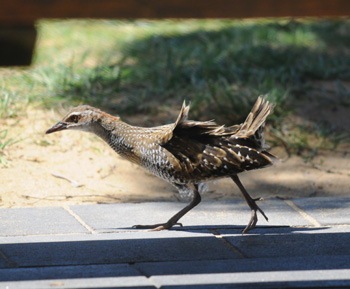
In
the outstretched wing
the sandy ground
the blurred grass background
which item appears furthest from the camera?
the blurred grass background

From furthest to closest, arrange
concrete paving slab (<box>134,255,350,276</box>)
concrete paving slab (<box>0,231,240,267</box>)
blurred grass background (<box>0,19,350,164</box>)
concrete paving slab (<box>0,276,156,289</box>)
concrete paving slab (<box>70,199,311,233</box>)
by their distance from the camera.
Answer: blurred grass background (<box>0,19,350,164</box>), concrete paving slab (<box>70,199,311,233</box>), concrete paving slab (<box>0,231,240,267</box>), concrete paving slab (<box>134,255,350,276</box>), concrete paving slab (<box>0,276,156,289</box>)

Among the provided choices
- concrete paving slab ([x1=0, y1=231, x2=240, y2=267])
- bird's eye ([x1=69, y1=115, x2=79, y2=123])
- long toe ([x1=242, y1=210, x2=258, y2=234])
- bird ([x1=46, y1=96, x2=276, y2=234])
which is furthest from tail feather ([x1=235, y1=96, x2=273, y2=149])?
bird's eye ([x1=69, y1=115, x2=79, y2=123])

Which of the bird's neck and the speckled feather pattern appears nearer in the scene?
the speckled feather pattern

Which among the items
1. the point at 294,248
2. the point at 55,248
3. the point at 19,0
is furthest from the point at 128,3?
the point at 294,248

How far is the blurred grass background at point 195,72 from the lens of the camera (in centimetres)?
684

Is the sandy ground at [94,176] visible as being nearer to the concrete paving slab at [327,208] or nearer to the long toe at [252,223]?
Answer: the concrete paving slab at [327,208]

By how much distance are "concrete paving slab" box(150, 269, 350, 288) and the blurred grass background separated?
2.94 metres

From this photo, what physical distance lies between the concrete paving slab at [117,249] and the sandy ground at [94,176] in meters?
1.06

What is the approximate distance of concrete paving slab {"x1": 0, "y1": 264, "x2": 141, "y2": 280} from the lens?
3.49 m

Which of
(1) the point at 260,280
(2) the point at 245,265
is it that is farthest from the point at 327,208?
(1) the point at 260,280

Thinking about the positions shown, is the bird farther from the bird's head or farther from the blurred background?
the blurred background

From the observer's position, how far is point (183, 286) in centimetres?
340

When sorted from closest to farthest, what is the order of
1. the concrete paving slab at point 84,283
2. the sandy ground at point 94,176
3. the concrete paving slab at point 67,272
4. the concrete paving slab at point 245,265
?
the concrete paving slab at point 84,283 < the concrete paving slab at point 67,272 < the concrete paving slab at point 245,265 < the sandy ground at point 94,176

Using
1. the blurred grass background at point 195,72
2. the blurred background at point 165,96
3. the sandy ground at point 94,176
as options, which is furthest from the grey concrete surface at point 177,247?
the blurred grass background at point 195,72
